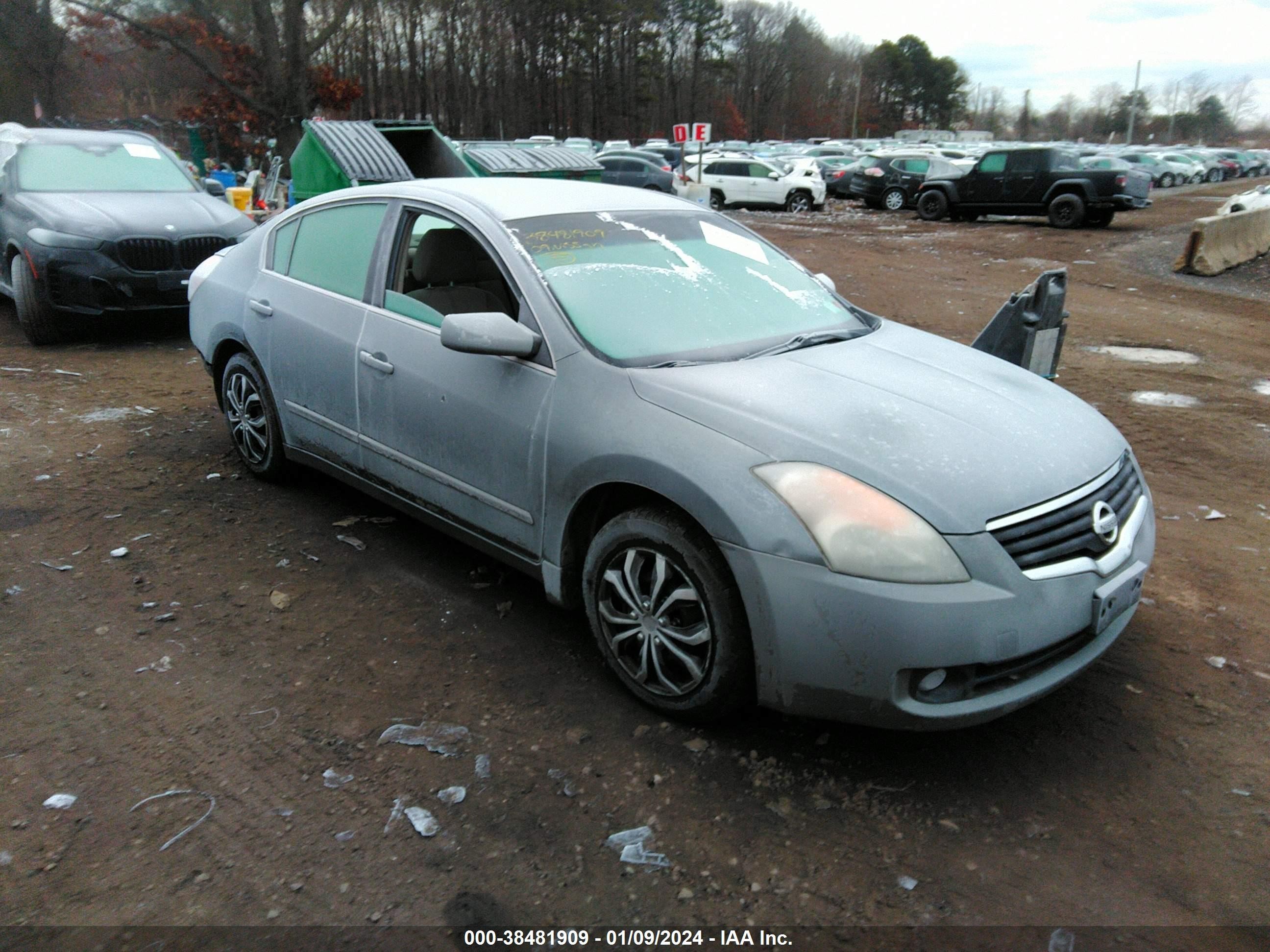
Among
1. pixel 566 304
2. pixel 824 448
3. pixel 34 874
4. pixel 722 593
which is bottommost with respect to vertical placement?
pixel 34 874

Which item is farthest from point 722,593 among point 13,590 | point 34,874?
point 13,590

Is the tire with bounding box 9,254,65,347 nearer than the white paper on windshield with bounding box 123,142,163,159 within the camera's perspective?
Yes

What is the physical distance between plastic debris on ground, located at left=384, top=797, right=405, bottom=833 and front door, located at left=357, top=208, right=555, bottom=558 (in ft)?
3.22

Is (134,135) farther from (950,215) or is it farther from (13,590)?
(950,215)

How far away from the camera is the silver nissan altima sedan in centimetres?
257

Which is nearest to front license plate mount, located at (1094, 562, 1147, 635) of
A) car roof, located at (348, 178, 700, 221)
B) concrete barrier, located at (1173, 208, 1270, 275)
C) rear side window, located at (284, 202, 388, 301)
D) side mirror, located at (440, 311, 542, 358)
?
side mirror, located at (440, 311, 542, 358)

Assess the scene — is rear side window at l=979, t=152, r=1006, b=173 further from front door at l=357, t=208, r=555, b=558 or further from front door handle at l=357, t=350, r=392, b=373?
front door handle at l=357, t=350, r=392, b=373

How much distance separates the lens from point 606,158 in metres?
27.3

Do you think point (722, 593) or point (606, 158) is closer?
point (722, 593)

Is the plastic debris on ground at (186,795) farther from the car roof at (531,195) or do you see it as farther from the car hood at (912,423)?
the car roof at (531,195)

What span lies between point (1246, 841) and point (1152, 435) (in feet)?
13.6

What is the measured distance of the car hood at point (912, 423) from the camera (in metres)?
2.66

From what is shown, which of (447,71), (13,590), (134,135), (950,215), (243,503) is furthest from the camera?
(447,71)

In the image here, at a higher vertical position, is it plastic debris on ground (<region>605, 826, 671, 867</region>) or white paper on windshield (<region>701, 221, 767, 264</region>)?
white paper on windshield (<region>701, 221, 767, 264</region>)
